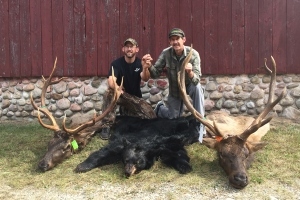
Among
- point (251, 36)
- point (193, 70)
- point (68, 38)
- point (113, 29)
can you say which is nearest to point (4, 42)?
point (68, 38)

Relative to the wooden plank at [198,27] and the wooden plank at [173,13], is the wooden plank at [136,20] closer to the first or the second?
the wooden plank at [173,13]

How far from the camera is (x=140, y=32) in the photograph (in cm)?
689

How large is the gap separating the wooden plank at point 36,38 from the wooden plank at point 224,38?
3650 millimetres

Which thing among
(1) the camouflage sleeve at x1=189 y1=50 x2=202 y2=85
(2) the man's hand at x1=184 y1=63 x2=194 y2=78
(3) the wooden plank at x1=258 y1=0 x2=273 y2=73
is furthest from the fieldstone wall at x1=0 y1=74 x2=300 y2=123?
(2) the man's hand at x1=184 y1=63 x2=194 y2=78

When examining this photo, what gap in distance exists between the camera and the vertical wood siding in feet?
22.1

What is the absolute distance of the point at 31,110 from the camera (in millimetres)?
7180

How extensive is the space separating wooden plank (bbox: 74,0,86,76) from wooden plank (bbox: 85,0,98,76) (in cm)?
8

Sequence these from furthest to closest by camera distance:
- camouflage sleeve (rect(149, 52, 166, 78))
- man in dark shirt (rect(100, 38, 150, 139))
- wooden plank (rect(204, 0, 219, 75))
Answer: wooden plank (rect(204, 0, 219, 75)) → man in dark shirt (rect(100, 38, 150, 139)) → camouflage sleeve (rect(149, 52, 166, 78))

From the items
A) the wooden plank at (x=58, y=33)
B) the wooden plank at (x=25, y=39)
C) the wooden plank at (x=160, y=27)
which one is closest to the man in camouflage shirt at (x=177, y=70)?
the wooden plank at (x=160, y=27)

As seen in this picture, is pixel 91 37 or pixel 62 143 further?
pixel 91 37

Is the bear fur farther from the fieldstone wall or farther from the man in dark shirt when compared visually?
the fieldstone wall

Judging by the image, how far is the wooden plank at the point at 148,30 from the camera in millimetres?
6832

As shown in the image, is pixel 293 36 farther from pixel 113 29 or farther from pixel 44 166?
pixel 44 166

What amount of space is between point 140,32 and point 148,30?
17 centimetres
